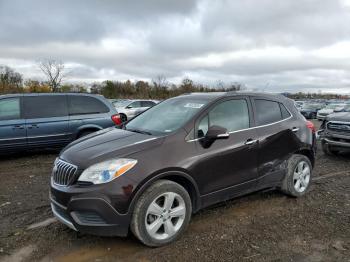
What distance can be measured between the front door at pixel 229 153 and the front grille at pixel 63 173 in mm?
1372

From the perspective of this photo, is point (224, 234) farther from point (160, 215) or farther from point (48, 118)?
point (48, 118)

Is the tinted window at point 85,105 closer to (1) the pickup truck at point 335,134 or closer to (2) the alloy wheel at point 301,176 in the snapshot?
(2) the alloy wheel at point 301,176

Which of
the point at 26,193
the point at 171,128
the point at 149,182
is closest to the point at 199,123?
the point at 171,128

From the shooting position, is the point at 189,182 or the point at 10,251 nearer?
the point at 10,251

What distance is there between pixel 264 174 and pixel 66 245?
2.73 metres

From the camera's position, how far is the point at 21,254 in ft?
11.6

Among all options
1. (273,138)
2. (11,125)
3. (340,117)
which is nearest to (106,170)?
(273,138)

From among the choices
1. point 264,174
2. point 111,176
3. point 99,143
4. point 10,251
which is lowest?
point 10,251

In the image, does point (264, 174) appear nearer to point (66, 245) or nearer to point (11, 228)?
point (66, 245)

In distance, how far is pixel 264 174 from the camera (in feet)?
15.3

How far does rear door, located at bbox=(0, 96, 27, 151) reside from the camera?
7.71m

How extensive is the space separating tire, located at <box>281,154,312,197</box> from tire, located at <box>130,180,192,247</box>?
78.4 inches

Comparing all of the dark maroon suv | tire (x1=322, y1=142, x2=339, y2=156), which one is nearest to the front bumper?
the dark maroon suv

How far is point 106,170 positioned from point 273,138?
256cm
